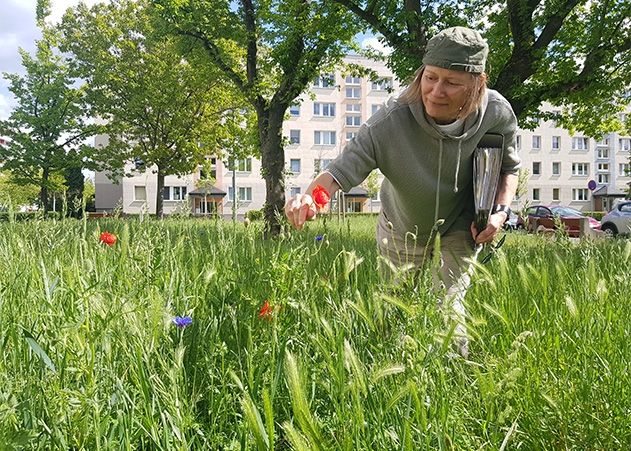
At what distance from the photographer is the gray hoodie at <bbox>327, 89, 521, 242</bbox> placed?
98.0 inches

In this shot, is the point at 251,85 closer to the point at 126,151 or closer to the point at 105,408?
the point at 105,408

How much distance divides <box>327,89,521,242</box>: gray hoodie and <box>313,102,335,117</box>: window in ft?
188

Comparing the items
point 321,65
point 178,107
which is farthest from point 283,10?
point 178,107

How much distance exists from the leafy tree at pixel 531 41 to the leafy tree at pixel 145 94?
503 inches

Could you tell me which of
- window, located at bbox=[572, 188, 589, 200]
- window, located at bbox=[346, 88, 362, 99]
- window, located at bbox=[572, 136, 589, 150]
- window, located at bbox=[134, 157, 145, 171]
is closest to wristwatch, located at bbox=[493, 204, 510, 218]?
window, located at bbox=[134, 157, 145, 171]

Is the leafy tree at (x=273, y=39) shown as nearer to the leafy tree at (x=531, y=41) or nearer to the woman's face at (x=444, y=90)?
the leafy tree at (x=531, y=41)

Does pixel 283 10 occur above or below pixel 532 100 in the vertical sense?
above

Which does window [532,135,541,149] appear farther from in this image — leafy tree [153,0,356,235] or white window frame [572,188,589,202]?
leafy tree [153,0,356,235]

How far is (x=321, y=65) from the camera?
12906mm

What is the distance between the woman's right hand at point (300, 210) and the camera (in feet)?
5.46

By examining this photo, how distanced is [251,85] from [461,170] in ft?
36.7

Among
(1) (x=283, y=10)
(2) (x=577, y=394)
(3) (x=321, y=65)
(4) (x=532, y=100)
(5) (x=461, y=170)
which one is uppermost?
(1) (x=283, y=10)

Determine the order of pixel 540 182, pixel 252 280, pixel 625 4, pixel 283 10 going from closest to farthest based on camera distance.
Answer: pixel 252 280
pixel 625 4
pixel 283 10
pixel 540 182

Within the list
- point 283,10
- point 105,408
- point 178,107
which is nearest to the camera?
point 105,408
